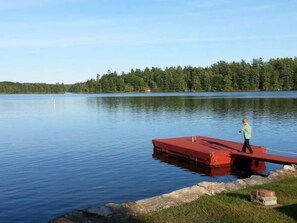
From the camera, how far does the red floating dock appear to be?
25.4m

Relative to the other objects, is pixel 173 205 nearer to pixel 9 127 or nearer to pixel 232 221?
pixel 232 221

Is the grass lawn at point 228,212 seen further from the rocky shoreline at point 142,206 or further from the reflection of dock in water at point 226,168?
the reflection of dock in water at point 226,168

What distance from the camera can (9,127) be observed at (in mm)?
53500

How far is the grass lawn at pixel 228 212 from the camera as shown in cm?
1169

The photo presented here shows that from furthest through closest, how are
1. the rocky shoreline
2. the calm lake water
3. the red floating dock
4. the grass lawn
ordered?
the red floating dock < the calm lake water < the rocky shoreline < the grass lawn

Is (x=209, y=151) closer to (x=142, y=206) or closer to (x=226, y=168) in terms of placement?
(x=226, y=168)

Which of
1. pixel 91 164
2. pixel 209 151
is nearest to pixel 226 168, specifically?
pixel 209 151

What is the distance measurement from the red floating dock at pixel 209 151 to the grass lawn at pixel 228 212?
10.3 meters

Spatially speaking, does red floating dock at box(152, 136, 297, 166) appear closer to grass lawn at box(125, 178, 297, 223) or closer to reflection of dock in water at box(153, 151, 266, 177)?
reflection of dock in water at box(153, 151, 266, 177)

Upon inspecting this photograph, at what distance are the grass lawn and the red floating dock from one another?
405 inches

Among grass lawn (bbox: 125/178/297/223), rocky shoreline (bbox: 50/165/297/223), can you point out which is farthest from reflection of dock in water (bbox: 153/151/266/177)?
grass lawn (bbox: 125/178/297/223)

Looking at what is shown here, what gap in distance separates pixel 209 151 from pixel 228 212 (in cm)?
1530

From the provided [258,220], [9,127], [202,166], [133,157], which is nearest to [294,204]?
[258,220]

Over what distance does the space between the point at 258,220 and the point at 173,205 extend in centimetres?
366
